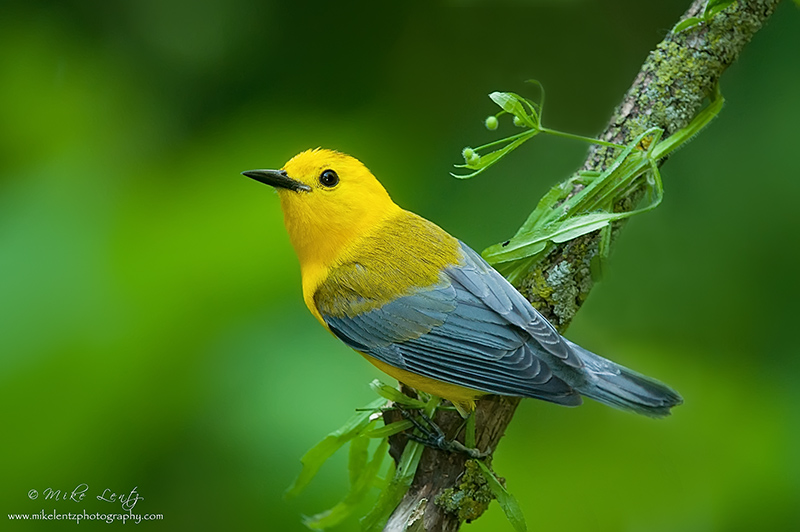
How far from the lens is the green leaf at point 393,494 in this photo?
2.05 metres

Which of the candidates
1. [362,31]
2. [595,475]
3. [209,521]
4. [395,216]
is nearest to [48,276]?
[209,521]

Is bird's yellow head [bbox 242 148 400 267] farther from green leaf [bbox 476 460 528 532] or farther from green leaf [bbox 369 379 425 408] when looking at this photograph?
green leaf [bbox 476 460 528 532]

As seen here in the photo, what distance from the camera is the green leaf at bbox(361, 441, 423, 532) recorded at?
2.05 metres

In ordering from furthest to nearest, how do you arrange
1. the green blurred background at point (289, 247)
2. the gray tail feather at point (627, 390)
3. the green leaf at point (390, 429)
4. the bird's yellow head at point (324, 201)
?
the green blurred background at point (289, 247) → the bird's yellow head at point (324, 201) → the green leaf at point (390, 429) → the gray tail feather at point (627, 390)

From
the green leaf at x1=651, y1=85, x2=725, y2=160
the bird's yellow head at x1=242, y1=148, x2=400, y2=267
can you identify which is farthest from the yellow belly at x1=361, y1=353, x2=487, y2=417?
the green leaf at x1=651, y1=85, x2=725, y2=160

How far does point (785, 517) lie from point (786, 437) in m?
0.27

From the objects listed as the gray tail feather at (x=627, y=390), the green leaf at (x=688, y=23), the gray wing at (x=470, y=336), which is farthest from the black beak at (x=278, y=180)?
the green leaf at (x=688, y=23)

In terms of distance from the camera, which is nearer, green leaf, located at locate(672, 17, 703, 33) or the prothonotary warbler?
the prothonotary warbler

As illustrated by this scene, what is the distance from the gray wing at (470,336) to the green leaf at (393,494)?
230mm

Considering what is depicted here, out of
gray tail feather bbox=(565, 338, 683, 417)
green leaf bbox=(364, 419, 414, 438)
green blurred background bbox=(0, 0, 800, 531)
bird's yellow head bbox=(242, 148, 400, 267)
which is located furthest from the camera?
green blurred background bbox=(0, 0, 800, 531)

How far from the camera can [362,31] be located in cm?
329

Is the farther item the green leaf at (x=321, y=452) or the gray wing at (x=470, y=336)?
the green leaf at (x=321, y=452)

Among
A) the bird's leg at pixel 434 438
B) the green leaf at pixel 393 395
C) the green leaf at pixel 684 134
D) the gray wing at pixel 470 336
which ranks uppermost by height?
the green leaf at pixel 684 134

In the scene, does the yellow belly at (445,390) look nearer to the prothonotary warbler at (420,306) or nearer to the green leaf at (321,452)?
the prothonotary warbler at (420,306)
